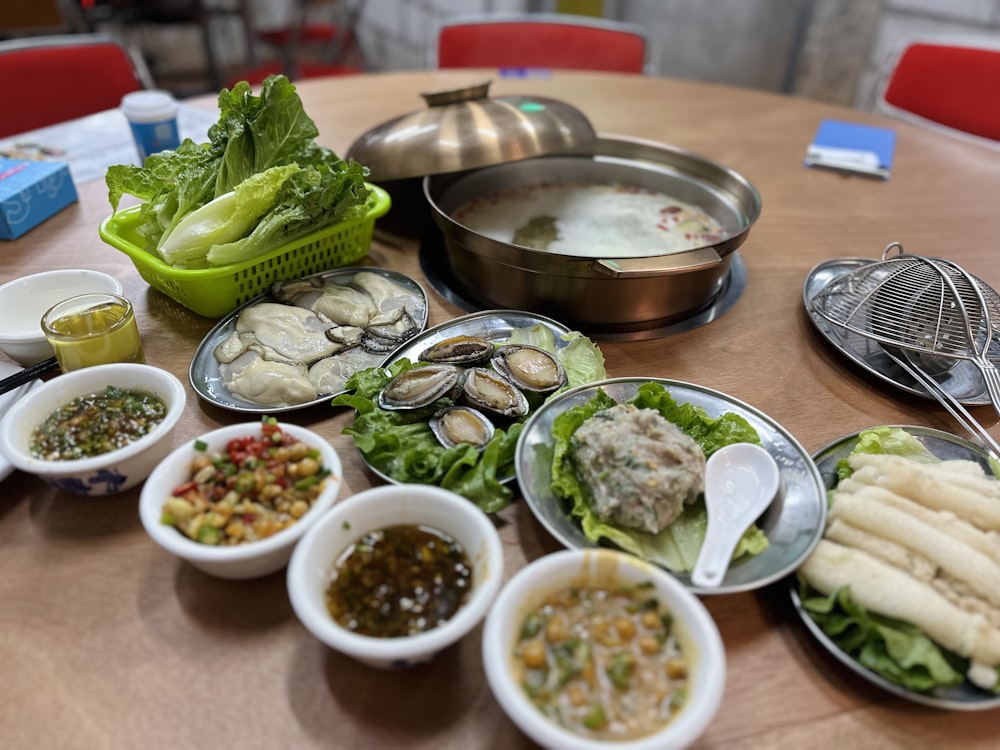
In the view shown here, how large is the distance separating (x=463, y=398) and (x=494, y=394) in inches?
2.7

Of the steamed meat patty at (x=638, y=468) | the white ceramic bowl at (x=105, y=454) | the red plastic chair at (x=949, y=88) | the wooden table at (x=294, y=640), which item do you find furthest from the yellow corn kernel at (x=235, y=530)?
the red plastic chair at (x=949, y=88)

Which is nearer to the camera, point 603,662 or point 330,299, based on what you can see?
point 603,662

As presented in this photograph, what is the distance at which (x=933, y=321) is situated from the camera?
1517mm

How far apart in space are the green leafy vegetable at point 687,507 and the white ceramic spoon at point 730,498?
26mm

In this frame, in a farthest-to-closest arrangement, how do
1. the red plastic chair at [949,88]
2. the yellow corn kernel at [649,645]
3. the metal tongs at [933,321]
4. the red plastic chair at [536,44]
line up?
the red plastic chair at [536,44] → the red plastic chair at [949,88] → the metal tongs at [933,321] → the yellow corn kernel at [649,645]

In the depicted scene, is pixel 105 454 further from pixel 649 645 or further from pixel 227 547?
pixel 649 645

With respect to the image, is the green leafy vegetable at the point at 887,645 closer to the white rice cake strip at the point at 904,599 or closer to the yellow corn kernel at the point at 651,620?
the white rice cake strip at the point at 904,599

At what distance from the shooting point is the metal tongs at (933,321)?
4.80 ft

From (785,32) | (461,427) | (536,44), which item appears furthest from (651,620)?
(785,32)

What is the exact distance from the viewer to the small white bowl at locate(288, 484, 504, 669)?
90 cm

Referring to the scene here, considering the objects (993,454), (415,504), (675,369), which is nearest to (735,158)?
(675,369)

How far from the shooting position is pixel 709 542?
113 centimetres

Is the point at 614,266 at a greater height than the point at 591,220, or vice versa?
the point at 614,266

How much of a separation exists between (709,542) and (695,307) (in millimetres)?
843
